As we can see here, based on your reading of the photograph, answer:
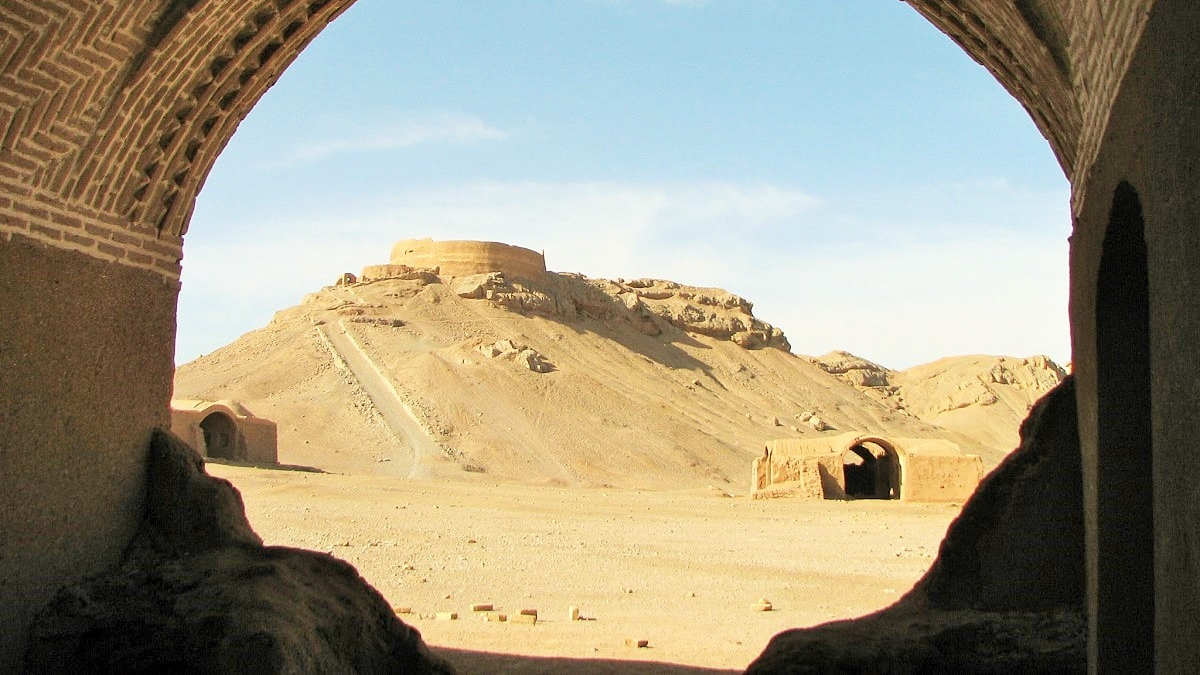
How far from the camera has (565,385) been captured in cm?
3750

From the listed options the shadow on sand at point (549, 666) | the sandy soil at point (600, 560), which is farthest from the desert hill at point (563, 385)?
the shadow on sand at point (549, 666)

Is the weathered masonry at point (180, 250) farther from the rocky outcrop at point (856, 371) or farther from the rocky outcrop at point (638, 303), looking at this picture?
the rocky outcrop at point (856, 371)

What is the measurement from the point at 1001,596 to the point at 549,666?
285 cm

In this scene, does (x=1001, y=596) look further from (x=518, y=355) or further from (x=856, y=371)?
(x=856, y=371)

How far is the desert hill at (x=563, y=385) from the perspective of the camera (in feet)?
104

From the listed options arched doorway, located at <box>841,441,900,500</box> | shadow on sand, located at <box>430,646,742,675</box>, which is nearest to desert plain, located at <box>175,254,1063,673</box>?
shadow on sand, located at <box>430,646,742,675</box>

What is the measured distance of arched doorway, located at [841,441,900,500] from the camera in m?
25.5

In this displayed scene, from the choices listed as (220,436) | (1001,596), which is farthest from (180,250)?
(220,436)

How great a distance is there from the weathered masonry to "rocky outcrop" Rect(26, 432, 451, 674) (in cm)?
15

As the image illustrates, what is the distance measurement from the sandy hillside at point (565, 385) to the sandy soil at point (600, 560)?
8.75 m

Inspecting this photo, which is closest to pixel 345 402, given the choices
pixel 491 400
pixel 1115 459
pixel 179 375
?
pixel 491 400

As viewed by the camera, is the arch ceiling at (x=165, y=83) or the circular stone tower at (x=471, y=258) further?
the circular stone tower at (x=471, y=258)

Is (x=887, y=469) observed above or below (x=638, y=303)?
below

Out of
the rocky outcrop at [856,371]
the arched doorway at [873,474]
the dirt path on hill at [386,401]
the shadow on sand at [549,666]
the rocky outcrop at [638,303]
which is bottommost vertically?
the shadow on sand at [549,666]
